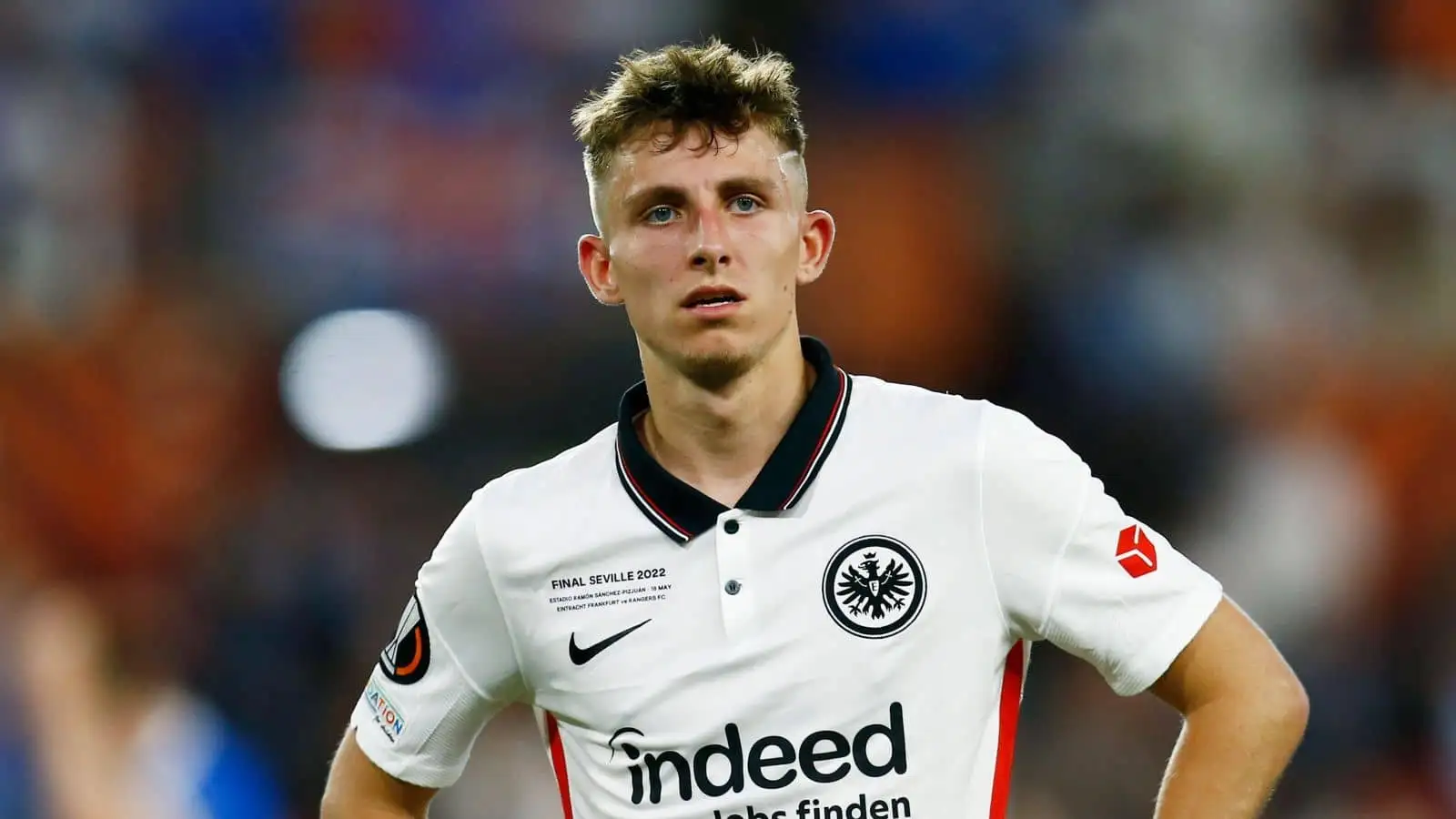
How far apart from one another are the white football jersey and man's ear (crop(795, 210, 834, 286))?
0.18m

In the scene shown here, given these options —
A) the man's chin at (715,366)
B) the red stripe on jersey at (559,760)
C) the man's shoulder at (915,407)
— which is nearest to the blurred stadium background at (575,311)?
the red stripe on jersey at (559,760)

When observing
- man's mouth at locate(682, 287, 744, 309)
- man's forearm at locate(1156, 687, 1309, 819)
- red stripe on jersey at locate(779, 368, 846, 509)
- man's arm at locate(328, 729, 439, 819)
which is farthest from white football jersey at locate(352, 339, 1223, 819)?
man's arm at locate(328, 729, 439, 819)

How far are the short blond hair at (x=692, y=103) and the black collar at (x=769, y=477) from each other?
40 cm

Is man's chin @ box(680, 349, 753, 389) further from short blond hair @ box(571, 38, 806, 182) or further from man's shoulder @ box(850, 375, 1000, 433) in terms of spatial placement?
short blond hair @ box(571, 38, 806, 182)

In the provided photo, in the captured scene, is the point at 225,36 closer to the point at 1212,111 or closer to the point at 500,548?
the point at 1212,111

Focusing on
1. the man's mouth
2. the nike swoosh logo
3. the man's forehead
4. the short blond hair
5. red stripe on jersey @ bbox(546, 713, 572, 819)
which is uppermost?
the short blond hair

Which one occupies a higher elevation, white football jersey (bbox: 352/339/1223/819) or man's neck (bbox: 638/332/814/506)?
man's neck (bbox: 638/332/814/506)

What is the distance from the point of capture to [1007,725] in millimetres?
2631

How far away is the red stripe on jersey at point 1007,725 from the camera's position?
2602 millimetres

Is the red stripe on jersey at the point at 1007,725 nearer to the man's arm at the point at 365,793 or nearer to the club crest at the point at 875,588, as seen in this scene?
the club crest at the point at 875,588

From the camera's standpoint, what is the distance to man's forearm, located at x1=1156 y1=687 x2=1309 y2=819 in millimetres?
2457

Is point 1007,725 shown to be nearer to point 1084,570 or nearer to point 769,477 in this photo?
point 1084,570

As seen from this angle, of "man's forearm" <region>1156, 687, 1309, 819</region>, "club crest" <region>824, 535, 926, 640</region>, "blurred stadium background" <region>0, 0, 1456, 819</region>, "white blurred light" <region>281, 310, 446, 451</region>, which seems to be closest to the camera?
"man's forearm" <region>1156, 687, 1309, 819</region>

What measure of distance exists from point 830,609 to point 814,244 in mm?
627
